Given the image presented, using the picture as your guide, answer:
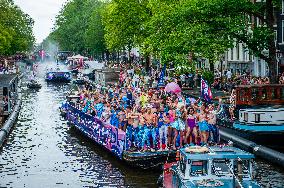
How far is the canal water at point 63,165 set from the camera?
87.4 feet

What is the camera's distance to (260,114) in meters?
31.6

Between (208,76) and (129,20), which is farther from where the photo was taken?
(129,20)

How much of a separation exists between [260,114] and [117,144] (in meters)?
7.47

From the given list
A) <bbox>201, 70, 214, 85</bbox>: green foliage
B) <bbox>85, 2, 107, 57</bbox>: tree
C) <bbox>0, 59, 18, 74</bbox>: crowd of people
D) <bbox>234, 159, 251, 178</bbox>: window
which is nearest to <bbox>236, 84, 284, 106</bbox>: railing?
<bbox>234, 159, 251, 178</bbox>: window

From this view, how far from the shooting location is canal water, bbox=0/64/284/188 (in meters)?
26.6

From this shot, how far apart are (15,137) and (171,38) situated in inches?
473

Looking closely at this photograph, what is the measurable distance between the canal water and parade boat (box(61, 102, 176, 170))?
0.52 metres

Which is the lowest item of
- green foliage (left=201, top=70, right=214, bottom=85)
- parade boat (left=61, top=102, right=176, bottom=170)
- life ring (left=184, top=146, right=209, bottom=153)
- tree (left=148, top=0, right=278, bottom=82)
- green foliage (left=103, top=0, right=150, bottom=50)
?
parade boat (left=61, top=102, right=176, bottom=170)

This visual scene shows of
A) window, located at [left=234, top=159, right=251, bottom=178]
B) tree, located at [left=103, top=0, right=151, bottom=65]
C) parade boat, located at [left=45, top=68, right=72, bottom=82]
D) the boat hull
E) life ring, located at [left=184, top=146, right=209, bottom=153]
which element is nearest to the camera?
window, located at [left=234, top=159, right=251, bottom=178]

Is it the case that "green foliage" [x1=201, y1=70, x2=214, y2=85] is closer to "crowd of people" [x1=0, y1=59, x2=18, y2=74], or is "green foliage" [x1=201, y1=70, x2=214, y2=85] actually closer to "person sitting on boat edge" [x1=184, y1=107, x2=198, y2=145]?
"person sitting on boat edge" [x1=184, y1=107, x2=198, y2=145]

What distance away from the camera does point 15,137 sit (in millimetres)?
40438

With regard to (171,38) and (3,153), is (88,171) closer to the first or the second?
(3,153)

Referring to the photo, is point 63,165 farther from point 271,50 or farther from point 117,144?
point 271,50

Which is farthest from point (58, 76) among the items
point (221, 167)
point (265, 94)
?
point (221, 167)
